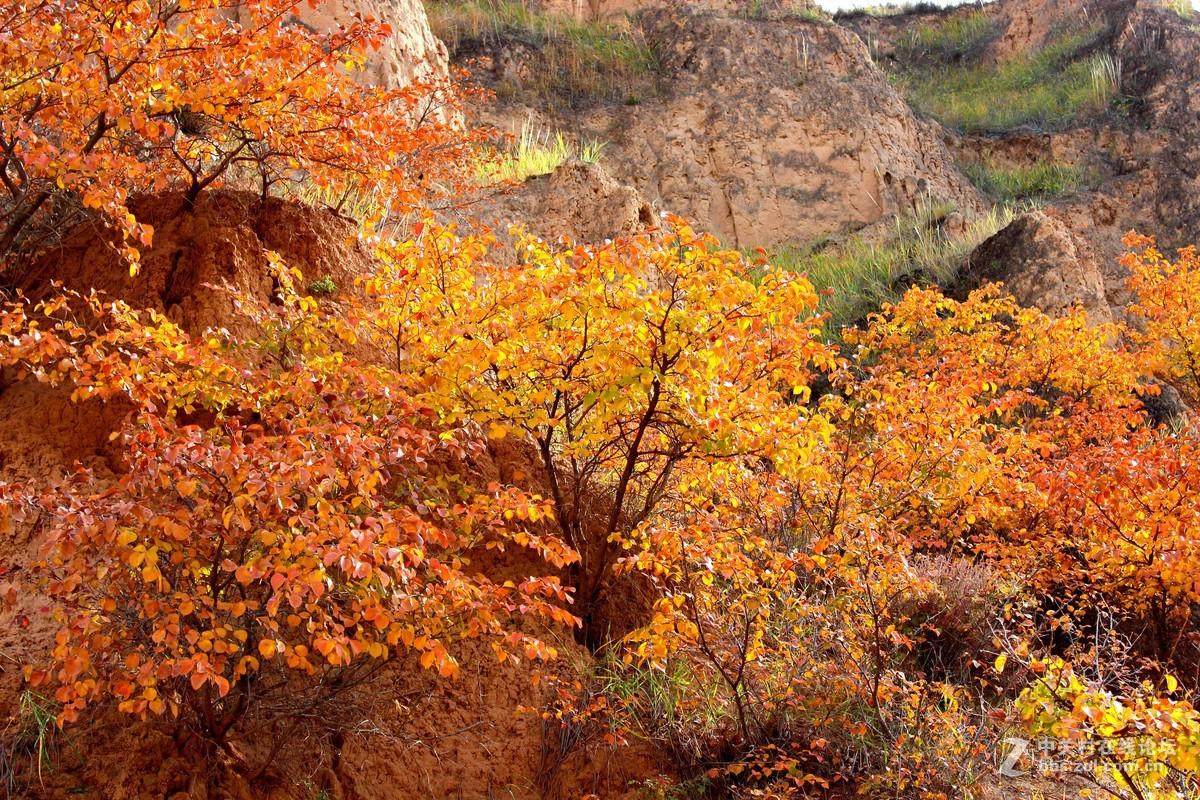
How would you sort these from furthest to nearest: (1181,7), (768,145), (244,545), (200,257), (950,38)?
(950,38), (1181,7), (768,145), (200,257), (244,545)

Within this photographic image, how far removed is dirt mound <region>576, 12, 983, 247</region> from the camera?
21094mm

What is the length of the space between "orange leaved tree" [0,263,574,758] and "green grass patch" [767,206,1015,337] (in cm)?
1364

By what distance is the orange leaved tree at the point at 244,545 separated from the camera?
12.5ft

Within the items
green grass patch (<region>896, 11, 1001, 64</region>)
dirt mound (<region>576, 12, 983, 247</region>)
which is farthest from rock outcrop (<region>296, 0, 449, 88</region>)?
green grass patch (<region>896, 11, 1001, 64</region>)

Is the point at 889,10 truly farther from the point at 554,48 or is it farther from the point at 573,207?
the point at 573,207

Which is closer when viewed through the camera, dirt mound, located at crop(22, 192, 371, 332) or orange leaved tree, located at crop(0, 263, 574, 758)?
orange leaved tree, located at crop(0, 263, 574, 758)

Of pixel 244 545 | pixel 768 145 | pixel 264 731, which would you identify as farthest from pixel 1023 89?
pixel 244 545

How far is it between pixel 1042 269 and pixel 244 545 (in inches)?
614

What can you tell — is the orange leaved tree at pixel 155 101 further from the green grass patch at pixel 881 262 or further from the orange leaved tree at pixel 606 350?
the green grass patch at pixel 881 262

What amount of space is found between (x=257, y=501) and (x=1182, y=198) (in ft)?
78.7

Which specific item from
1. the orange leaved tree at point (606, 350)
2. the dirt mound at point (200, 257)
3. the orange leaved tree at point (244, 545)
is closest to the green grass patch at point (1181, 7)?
the orange leaved tree at point (606, 350)

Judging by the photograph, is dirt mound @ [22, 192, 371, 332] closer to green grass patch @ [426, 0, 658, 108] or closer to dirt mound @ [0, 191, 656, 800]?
dirt mound @ [0, 191, 656, 800]

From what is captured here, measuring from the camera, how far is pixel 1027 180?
24047 millimetres

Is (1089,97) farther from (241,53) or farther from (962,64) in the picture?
(241,53)
